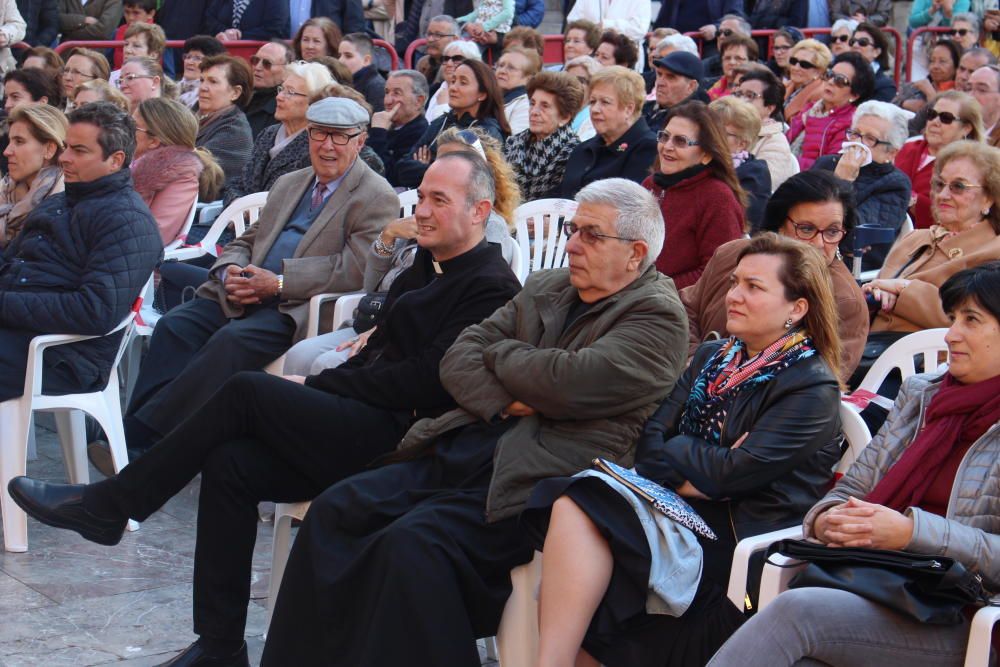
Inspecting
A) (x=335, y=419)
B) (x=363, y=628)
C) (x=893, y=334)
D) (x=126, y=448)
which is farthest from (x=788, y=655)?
(x=126, y=448)

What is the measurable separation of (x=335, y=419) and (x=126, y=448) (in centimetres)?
152

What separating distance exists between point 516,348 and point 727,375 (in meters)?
0.55

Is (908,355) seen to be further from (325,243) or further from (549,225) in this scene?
(325,243)

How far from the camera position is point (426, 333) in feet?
12.8

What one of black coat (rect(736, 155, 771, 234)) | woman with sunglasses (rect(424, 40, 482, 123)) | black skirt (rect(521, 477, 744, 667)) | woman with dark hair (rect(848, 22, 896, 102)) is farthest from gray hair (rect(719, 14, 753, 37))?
black skirt (rect(521, 477, 744, 667))

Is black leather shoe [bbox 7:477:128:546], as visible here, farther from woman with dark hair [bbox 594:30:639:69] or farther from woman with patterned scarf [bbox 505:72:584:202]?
woman with dark hair [bbox 594:30:639:69]

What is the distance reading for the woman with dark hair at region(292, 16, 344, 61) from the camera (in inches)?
366

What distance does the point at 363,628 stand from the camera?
127 inches

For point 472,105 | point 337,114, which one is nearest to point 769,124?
point 472,105

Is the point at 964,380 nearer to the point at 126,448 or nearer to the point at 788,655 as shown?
the point at 788,655

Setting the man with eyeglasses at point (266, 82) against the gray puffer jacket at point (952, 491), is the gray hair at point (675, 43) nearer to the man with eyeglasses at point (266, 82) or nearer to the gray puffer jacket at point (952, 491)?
the man with eyeglasses at point (266, 82)

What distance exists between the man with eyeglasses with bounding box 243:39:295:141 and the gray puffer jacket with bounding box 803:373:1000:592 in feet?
17.9

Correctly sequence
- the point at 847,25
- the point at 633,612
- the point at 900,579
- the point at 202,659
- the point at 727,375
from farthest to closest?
the point at 847,25, the point at 202,659, the point at 727,375, the point at 633,612, the point at 900,579

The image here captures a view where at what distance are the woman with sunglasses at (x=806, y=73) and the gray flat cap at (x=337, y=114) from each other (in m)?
3.86
